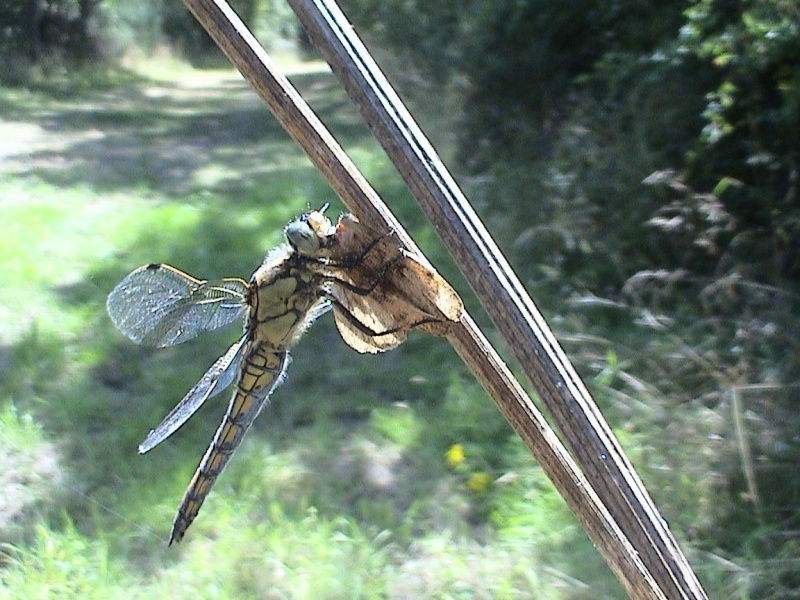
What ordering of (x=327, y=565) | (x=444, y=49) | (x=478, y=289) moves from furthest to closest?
→ (x=444, y=49) → (x=327, y=565) → (x=478, y=289)

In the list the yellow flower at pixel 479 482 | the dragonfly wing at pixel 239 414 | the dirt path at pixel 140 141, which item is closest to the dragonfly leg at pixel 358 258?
the dragonfly wing at pixel 239 414

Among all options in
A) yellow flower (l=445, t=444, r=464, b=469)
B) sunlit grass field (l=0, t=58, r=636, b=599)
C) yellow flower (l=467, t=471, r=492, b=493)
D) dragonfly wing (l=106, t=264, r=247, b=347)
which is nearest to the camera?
dragonfly wing (l=106, t=264, r=247, b=347)

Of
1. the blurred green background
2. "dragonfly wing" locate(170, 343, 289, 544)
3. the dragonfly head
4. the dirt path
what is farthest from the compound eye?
the dirt path

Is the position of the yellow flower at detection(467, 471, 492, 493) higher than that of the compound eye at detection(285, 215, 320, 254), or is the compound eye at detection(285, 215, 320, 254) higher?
the yellow flower at detection(467, 471, 492, 493)

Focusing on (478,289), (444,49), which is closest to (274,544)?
(478,289)

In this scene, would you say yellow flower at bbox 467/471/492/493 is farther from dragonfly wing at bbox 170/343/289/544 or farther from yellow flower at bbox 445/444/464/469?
dragonfly wing at bbox 170/343/289/544

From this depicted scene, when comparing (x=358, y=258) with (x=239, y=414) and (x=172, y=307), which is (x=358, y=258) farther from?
(x=172, y=307)

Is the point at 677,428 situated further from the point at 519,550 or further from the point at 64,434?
the point at 64,434
